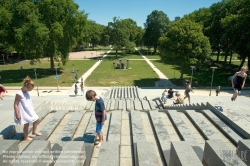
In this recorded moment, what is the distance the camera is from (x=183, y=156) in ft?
11.5

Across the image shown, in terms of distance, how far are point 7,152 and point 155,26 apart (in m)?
58.8

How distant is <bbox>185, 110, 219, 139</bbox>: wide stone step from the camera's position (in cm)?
564

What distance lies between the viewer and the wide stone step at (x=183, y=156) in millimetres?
3357

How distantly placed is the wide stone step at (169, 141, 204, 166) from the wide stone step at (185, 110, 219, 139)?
6.48 ft

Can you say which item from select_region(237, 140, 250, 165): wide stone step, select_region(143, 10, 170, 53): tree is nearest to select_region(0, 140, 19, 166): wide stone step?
select_region(237, 140, 250, 165): wide stone step

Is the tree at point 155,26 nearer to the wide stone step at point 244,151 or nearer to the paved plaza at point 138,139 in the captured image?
the paved plaza at point 138,139

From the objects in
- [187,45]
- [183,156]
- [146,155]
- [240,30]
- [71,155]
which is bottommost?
[146,155]

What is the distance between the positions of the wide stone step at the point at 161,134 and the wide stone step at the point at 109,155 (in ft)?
4.01

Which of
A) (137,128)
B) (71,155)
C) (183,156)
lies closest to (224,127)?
(137,128)

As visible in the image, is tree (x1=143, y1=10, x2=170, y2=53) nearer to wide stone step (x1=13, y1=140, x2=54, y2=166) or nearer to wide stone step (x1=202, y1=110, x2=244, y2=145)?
wide stone step (x1=202, y1=110, x2=244, y2=145)

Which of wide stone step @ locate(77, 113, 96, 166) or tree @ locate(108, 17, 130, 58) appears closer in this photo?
wide stone step @ locate(77, 113, 96, 166)

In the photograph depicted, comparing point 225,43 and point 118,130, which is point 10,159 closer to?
point 118,130

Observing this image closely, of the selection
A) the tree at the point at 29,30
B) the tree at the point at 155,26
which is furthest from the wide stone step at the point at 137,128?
the tree at the point at 155,26

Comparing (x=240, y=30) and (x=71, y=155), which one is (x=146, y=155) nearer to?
(x=71, y=155)
